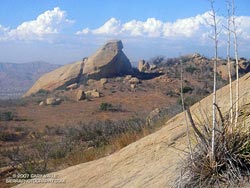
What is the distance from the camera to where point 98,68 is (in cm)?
4303

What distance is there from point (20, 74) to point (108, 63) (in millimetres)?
112564

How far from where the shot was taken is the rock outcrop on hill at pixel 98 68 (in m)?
42.9

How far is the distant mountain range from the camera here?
390ft

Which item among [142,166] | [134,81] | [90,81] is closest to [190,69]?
[134,81]

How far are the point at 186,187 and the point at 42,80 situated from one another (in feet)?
152

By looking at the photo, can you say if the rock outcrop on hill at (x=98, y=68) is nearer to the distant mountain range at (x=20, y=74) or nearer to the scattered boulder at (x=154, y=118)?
the scattered boulder at (x=154, y=118)

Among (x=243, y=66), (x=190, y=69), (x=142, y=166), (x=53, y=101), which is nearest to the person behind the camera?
(x=142, y=166)

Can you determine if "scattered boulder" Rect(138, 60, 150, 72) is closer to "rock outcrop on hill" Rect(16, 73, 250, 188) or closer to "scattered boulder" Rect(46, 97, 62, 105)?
"scattered boulder" Rect(46, 97, 62, 105)

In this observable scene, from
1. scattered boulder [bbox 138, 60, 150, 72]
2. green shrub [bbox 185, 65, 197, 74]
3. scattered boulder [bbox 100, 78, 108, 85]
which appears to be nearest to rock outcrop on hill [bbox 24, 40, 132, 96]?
scattered boulder [bbox 100, 78, 108, 85]

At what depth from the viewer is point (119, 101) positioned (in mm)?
33812

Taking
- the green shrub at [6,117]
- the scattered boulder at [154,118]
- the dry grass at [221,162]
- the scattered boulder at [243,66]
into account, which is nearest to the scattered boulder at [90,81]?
the green shrub at [6,117]

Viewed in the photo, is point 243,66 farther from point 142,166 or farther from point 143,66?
point 142,166

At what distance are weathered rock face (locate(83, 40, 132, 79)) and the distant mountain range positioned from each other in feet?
190

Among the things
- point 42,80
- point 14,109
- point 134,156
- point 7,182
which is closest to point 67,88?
point 42,80
